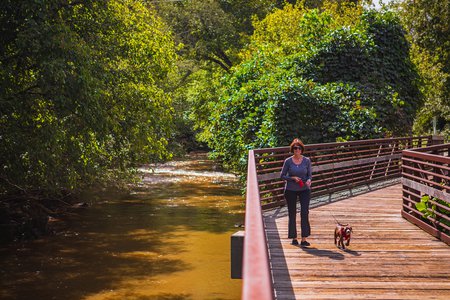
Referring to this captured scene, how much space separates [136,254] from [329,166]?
7.83m

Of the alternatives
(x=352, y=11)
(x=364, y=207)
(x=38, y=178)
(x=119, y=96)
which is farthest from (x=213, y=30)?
(x=364, y=207)

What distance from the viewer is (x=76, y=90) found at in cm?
1569

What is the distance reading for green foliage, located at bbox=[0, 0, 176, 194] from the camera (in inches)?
611

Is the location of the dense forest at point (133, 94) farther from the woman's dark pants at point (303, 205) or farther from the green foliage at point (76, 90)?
the woman's dark pants at point (303, 205)

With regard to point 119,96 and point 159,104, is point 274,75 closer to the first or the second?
point 159,104

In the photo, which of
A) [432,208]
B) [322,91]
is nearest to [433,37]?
[322,91]

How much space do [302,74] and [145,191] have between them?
44.4 feet

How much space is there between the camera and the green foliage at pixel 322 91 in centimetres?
2127

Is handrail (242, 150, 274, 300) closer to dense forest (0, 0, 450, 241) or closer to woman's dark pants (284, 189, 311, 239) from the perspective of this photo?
woman's dark pants (284, 189, 311, 239)

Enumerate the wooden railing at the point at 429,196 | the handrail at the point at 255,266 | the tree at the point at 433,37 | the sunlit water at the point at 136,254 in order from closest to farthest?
1. the handrail at the point at 255,266
2. the wooden railing at the point at 429,196
3. the sunlit water at the point at 136,254
4. the tree at the point at 433,37

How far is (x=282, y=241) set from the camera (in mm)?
10500

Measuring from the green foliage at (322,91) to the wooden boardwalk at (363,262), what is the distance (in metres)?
8.18

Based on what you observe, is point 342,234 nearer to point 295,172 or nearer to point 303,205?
point 303,205

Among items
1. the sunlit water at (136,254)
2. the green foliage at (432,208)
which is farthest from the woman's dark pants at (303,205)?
the sunlit water at (136,254)
